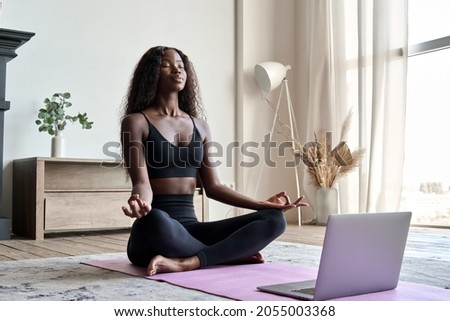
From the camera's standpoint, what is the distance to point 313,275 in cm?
204

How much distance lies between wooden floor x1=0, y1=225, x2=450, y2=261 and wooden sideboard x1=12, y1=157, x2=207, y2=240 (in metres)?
0.10

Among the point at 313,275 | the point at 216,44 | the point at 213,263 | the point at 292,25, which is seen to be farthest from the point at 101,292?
the point at 292,25

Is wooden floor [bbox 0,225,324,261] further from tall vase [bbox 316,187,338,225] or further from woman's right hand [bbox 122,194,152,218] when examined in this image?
woman's right hand [bbox 122,194,152,218]

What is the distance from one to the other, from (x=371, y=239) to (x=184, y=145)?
973 mm

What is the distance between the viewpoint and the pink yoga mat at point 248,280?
5.32 feet

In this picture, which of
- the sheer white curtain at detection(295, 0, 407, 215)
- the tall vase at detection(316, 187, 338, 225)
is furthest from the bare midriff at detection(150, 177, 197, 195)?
the tall vase at detection(316, 187, 338, 225)

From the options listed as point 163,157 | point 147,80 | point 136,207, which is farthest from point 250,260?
point 147,80

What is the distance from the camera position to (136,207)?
1830mm

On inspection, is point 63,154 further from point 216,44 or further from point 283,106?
point 283,106

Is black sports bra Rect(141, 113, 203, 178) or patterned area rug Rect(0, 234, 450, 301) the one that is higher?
black sports bra Rect(141, 113, 203, 178)

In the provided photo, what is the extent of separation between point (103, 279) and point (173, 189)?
0.45 metres

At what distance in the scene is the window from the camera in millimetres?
4594

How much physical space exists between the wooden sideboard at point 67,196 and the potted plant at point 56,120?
0.46 ft
